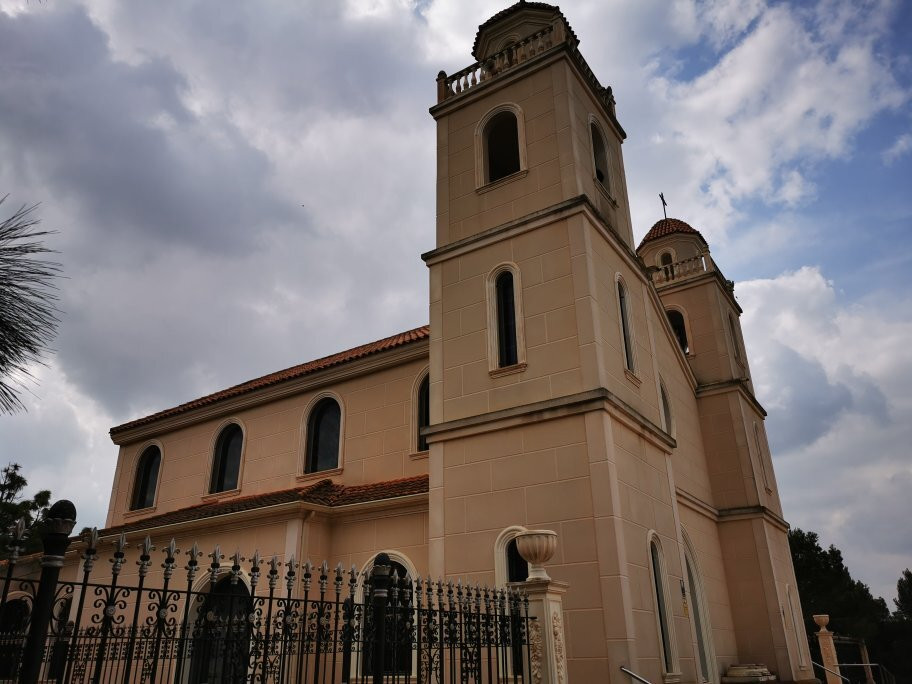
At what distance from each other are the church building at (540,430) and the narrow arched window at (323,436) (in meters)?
0.06

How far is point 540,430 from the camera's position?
11.8 metres

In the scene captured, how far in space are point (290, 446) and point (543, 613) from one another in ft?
38.3

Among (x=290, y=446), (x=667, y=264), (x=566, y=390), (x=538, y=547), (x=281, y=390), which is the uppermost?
(x=667, y=264)

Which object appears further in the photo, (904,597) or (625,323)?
(904,597)

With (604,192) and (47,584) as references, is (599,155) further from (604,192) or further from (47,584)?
(47,584)

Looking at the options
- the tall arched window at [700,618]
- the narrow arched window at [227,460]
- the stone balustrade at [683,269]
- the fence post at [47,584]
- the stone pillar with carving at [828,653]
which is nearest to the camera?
the fence post at [47,584]

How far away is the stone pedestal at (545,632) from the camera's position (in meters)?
8.21

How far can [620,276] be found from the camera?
1426 centimetres

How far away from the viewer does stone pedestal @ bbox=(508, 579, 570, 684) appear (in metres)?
8.21

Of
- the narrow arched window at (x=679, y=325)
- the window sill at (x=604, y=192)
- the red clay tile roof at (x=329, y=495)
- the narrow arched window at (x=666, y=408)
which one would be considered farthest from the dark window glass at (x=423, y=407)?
the narrow arched window at (x=679, y=325)

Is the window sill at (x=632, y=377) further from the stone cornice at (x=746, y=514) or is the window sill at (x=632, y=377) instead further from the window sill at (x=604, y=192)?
the stone cornice at (x=746, y=514)

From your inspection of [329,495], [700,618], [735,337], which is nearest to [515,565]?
[329,495]

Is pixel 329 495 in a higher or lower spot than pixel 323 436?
lower

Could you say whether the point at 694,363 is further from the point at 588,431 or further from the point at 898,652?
the point at 898,652
